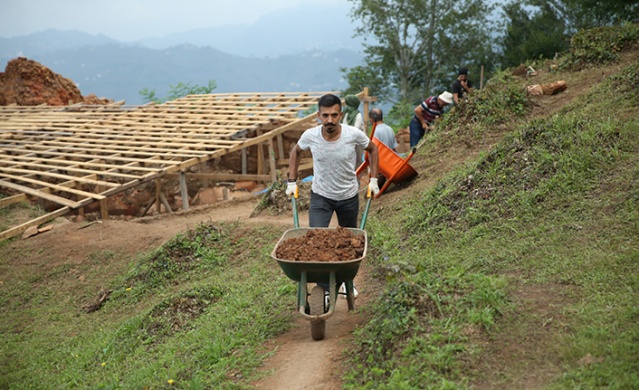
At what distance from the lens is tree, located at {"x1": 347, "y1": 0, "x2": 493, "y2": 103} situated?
36.3 metres

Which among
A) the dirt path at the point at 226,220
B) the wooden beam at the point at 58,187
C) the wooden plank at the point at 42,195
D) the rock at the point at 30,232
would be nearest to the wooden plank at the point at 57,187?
the wooden beam at the point at 58,187

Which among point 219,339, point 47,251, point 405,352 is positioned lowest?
point 47,251

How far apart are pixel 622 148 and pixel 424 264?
275cm

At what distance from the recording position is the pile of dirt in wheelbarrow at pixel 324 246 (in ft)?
16.8

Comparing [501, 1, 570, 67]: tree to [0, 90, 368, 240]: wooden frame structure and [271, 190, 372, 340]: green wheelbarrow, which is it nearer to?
[0, 90, 368, 240]: wooden frame structure

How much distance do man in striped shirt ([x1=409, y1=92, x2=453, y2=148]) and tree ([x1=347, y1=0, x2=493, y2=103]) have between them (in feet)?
76.1

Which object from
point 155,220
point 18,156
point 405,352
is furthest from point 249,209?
point 405,352

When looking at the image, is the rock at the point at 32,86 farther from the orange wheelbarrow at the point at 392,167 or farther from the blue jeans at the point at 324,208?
the blue jeans at the point at 324,208

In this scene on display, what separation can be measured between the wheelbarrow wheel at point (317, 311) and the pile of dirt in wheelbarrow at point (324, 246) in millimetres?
356

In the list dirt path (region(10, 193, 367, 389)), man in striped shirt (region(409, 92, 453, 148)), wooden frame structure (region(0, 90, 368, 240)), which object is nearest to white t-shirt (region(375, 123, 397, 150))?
dirt path (region(10, 193, 367, 389))

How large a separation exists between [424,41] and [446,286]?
3371cm

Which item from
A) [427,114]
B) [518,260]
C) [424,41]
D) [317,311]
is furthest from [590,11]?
[317,311]

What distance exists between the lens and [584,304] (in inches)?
181

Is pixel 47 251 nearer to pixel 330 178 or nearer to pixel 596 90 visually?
pixel 330 178
